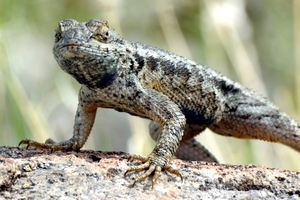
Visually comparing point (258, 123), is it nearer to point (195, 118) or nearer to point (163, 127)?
point (195, 118)

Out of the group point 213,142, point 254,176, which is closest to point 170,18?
point 213,142

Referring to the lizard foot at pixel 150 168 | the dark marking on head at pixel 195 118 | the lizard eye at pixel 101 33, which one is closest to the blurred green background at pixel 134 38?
the dark marking on head at pixel 195 118

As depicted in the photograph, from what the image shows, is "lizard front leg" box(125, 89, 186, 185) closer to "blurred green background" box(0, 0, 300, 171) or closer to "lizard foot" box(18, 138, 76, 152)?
"lizard foot" box(18, 138, 76, 152)

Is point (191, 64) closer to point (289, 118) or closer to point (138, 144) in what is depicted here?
point (289, 118)

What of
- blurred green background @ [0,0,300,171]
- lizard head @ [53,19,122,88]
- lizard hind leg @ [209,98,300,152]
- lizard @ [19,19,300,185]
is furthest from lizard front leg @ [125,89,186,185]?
blurred green background @ [0,0,300,171]

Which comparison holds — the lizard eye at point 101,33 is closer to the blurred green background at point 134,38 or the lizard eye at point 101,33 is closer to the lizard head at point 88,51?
the lizard head at point 88,51

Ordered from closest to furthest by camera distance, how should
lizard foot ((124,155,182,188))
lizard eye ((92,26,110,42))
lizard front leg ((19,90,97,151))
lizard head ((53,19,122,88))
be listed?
lizard foot ((124,155,182,188)) < lizard head ((53,19,122,88)) < lizard eye ((92,26,110,42)) < lizard front leg ((19,90,97,151))
